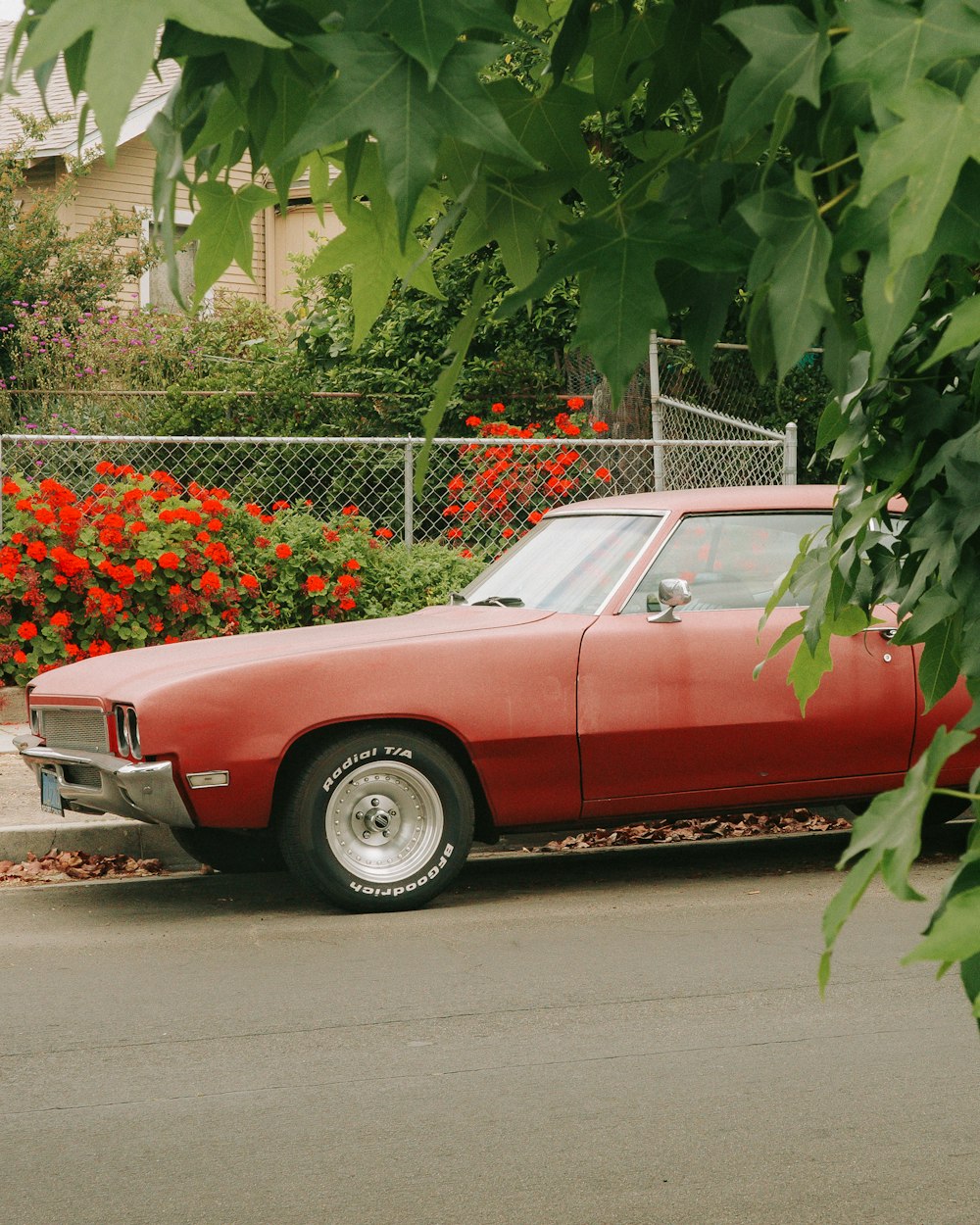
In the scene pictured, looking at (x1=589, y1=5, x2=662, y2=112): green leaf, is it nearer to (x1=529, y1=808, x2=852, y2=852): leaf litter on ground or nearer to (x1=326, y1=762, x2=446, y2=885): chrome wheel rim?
(x1=326, y1=762, x2=446, y2=885): chrome wheel rim

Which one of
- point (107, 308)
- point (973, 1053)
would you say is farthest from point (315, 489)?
point (973, 1053)

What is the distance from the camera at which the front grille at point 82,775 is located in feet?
20.6

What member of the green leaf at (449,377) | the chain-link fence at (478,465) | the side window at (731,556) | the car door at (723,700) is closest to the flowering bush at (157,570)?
the chain-link fence at (478,465)

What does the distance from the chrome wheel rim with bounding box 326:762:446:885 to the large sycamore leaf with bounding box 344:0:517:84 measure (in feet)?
16.9

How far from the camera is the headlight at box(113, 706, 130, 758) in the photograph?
6121 millimetres

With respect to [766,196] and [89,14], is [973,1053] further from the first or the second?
[89,14]

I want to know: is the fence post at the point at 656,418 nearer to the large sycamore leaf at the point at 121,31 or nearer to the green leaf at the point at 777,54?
the green leaf at the point at 777,54

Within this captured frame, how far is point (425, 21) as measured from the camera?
4.27 feet

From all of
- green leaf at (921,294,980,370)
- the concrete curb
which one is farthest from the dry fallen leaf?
green leaf at (921,294,980,370)

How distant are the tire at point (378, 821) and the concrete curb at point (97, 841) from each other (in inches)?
60.5

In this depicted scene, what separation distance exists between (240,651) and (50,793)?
3.64 feet

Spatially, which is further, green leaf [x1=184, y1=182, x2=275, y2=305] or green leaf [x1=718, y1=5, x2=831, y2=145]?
green leaf [x1=184, y1=182, x2=275, y2=305]

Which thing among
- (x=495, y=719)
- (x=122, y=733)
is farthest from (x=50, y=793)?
(x=495, y=719)

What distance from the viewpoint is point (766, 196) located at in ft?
4.42
